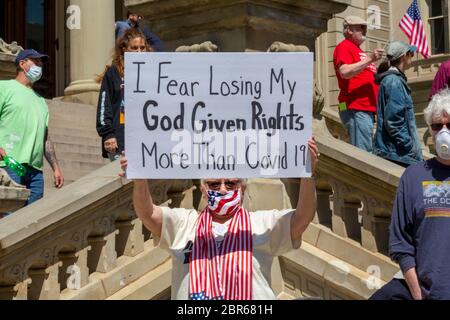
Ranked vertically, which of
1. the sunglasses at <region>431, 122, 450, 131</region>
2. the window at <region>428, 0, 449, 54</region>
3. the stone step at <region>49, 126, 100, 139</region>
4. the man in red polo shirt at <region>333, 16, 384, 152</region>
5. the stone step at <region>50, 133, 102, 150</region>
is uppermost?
the window at <region>428, 0, 449, 54</region>

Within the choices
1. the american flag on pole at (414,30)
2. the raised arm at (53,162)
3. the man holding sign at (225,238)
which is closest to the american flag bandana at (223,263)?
the man holding sign at (225,238)

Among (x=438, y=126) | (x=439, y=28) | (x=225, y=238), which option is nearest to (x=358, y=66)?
(x=438, y=126)

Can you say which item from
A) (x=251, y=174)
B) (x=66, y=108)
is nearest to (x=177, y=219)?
(x=251, y=174)

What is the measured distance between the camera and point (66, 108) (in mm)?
16625

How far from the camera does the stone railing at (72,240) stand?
7.73 m

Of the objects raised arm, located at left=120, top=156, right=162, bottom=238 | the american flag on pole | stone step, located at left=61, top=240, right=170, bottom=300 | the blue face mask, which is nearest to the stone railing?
stone step, located at left=61, top=240, right=170, bottom=300

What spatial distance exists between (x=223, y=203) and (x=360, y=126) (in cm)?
427

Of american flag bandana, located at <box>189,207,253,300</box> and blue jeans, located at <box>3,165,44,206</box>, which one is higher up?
blue jeans, located at <box>3,165,44,206</box>

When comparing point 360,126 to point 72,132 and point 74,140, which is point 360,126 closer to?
point 74,140

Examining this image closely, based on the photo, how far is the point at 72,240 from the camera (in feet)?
26.1

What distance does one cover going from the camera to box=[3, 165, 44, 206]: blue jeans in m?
9.45

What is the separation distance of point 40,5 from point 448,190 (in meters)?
21.1

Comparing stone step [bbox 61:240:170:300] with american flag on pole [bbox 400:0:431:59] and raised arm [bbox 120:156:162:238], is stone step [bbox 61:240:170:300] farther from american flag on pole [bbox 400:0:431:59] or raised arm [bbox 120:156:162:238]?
american flag on pole [bbox 400:0:431:59]

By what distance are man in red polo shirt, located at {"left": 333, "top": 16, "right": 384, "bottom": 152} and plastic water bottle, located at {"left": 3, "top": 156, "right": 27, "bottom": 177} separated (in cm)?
265
